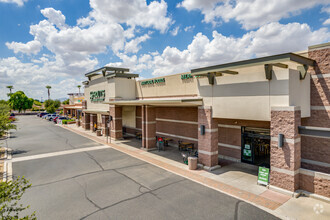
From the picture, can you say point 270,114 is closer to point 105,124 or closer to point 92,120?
point 105,124

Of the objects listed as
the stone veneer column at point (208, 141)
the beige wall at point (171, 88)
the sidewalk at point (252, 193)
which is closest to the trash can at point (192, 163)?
the sidewalk at point (252, 193)

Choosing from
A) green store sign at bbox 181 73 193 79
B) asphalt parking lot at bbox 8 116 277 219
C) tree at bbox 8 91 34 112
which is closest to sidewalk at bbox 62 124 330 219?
asphalt parking lot at bbox 8 116 277 219

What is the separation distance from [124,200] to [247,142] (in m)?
9.85

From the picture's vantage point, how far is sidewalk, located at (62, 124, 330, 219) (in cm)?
834

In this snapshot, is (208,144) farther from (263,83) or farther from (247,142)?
(263,83)

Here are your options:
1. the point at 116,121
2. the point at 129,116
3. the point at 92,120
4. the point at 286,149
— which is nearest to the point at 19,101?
the point at 92,120

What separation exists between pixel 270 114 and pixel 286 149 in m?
1.96

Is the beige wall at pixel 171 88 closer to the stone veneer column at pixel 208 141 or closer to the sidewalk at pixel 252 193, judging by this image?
the stone veneer column at pixel 208 141

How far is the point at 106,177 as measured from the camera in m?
12.5

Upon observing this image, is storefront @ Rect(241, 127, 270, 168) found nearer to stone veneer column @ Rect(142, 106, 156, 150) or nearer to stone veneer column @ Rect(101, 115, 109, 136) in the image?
stone veneer column @ Rect(142, 106, 156, 150)

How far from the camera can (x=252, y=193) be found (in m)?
10.0

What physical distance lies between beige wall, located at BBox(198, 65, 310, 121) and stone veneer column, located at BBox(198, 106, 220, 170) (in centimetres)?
51

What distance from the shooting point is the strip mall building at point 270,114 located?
32.4 feet

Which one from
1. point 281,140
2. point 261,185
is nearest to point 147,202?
point 261,185
